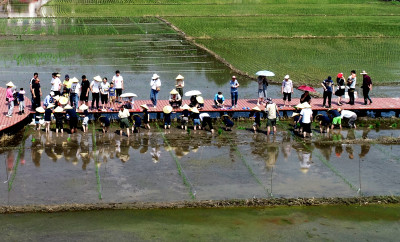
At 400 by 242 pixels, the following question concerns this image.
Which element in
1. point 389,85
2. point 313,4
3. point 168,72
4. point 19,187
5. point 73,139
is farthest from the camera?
point 313,4

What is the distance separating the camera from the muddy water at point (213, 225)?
59.1 ft

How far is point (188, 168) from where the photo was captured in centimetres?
2305

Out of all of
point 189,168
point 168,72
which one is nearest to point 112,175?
point 189,168

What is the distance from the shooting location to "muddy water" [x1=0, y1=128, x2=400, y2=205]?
20.8 metres

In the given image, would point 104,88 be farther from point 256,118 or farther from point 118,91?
point 256,118

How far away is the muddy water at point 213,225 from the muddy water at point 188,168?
3.31ft

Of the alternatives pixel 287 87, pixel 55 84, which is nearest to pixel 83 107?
pixel 55 84

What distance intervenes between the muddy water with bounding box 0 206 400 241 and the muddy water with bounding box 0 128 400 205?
3.31 feet

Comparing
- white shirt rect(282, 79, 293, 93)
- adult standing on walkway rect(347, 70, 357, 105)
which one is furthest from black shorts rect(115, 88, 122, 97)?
adult standing on walkway rect(347, 70, 357, 105)

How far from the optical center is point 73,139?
25766 mm

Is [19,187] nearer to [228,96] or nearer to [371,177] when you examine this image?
[371,177]

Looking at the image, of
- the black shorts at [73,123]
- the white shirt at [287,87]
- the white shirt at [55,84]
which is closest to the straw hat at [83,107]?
the black shorts at [73,123]

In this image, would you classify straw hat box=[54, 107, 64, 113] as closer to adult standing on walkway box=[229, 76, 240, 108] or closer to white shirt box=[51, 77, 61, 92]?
white shirt box=[51, 77, 61, 92]

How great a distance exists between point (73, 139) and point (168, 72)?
14.2 meters
